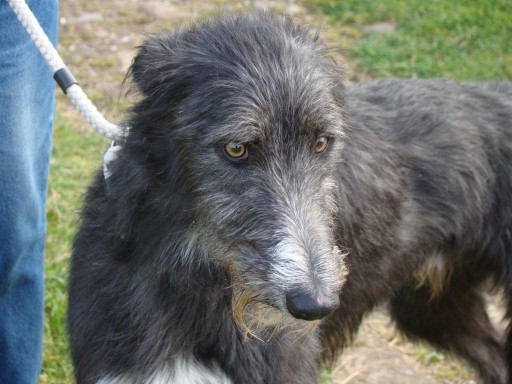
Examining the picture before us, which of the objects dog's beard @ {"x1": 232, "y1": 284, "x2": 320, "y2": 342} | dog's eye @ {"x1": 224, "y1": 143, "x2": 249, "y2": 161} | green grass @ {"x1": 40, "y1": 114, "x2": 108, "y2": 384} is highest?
dog's eye @ {"x1": 224, "y1": 143, "x2": 249, "y2": 161}

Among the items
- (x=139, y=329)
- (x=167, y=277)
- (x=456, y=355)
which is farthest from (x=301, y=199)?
(x=456, y=355)

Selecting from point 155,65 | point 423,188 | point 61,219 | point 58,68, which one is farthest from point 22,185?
point 61,219

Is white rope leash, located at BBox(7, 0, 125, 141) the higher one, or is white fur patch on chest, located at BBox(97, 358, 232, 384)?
white rope leash, located at BBox(7, 0, 125, 141)

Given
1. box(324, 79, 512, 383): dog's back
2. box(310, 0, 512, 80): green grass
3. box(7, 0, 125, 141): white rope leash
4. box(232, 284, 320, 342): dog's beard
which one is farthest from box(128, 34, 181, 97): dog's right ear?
box(310, 0, 512, 80): green grass

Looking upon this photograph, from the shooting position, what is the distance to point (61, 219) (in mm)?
5656

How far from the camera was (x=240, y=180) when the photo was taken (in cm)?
286

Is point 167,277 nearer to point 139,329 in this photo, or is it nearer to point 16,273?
point 139,329

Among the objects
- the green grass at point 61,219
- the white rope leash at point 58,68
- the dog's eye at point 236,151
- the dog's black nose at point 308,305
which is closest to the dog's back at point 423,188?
the dog's eye at point 236,151

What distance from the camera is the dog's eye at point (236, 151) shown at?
2.81m

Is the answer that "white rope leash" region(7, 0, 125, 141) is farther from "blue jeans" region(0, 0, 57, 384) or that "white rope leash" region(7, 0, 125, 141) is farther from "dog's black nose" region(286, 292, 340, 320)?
"dog's black nose" region(286, 292, 340, 320)

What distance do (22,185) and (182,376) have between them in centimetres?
107

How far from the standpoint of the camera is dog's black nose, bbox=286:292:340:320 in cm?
260

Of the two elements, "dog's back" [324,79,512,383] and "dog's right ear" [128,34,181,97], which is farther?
"dog's back" [324,79,512,383]

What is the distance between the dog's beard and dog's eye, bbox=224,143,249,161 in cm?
45
